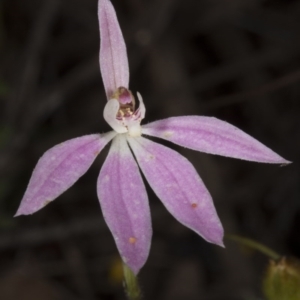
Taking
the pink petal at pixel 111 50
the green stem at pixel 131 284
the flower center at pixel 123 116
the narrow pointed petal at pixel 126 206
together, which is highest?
the pink petal at pixel 111 50

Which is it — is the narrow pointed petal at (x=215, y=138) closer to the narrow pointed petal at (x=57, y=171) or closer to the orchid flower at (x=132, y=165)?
the orchid flower at (x=132, y=165)

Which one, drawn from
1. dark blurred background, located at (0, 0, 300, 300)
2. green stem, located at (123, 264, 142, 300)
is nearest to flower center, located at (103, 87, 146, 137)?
green stem, located at (123, 264, 142, 300)

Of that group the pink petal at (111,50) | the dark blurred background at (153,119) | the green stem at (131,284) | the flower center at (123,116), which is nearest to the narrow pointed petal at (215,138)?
the flower center at (123,116)

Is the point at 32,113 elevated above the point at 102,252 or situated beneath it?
elevated above

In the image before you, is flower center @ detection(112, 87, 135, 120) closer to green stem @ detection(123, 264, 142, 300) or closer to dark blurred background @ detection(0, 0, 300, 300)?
green stem @ detection(123, 264, 142, 300)

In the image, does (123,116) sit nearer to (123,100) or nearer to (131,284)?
(123,100)

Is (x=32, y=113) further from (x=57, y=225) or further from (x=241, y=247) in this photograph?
(x=241, y=247)

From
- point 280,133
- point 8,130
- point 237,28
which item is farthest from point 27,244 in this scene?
point 237,28

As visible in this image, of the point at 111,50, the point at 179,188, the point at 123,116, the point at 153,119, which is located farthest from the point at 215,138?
the point at 153,119
